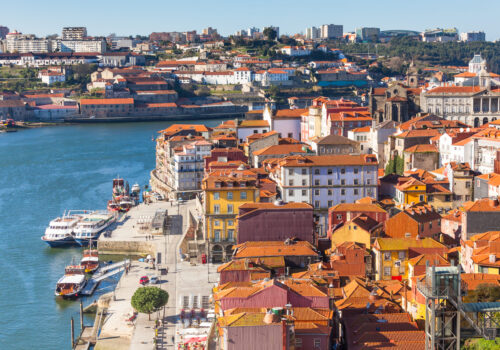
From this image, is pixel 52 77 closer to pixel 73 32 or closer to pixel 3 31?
pixel 73 32

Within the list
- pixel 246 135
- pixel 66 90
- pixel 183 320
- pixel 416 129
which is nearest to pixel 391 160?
pixel 416 129

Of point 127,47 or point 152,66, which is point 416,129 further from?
point 127,47

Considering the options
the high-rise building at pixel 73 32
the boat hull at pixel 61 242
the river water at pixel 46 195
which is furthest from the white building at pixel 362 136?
the high-rise building at pixel 73 32

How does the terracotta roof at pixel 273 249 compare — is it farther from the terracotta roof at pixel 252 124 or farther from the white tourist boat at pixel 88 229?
the terracotta roof at pixel 252 124

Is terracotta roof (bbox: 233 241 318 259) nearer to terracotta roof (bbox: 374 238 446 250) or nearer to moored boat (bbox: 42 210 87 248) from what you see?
terracotta roof (bbox: 374 238 446 250)

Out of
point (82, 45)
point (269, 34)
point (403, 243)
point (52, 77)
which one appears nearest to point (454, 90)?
point (403, 243)

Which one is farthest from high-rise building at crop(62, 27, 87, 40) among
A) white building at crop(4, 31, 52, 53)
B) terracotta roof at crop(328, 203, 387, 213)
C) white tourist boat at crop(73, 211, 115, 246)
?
terracotta roof at crop(328, 203, 387, 213)
